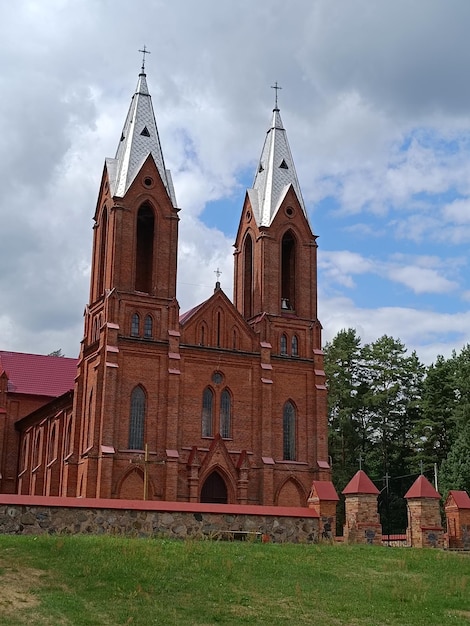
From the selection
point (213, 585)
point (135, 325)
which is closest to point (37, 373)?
point (135, 325)

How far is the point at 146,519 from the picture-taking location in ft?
74.7

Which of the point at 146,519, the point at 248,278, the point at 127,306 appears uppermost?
the point at 248,278

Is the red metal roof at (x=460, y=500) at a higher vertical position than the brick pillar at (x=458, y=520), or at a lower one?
higher

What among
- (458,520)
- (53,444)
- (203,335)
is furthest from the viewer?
(53,444)

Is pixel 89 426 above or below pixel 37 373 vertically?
below

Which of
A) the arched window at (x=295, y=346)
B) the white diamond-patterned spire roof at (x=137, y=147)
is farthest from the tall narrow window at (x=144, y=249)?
the arched window at (x=295, y=346)

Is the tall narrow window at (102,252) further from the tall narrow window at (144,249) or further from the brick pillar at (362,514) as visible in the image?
the brick pillar at (362,514)

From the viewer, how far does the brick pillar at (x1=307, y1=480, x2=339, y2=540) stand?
2495 centimetres

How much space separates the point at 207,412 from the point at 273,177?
13.1 m

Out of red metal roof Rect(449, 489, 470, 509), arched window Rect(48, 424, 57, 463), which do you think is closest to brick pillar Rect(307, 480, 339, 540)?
red metal roof Rect(449, 489, 470, 509)

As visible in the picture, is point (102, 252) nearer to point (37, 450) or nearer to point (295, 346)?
point (295, 346)

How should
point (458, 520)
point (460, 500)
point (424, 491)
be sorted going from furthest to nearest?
1. point (460, 500)
2. point (458, 520)
3. point (424, 491)

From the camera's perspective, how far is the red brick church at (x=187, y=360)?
Result: 37.9 m

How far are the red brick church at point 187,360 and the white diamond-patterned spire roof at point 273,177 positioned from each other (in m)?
0.08
